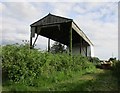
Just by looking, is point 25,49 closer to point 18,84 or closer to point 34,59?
point 34,59

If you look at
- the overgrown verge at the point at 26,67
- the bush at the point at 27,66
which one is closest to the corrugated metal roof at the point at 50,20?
the bush at the point at 27,66

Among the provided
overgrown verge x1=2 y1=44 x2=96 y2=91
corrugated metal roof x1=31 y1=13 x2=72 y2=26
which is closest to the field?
overgrown verge x1=2 y1=44 x2=96 y2=91

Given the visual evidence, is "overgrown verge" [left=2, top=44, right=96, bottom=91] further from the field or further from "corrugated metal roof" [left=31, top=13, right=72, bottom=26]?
"corrugated metal roof" [left=31, top=13, right=72, bottom=26]

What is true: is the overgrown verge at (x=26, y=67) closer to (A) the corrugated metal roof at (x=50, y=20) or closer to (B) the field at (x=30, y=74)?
(B) the field at (x=30, y=74)

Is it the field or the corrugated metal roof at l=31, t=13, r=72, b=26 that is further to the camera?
the corrugated metal roof at l=31, t=13, r=72, b=26

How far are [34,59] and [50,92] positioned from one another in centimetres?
203

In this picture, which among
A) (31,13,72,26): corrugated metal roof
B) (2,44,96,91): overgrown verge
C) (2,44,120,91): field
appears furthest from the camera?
(31,13,72,26): corrugated metal roof

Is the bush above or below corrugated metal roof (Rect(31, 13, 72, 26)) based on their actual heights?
below

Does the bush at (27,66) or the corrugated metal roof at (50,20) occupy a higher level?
the corrugated metal roof at (50,20)

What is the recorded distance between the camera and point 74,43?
32844mm

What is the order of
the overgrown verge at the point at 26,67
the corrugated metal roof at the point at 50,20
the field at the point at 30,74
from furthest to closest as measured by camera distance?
the corrugated metal roof at the point at 50,20 < the overgrown verge at the point at 26,67 < the field at the point at 30,74

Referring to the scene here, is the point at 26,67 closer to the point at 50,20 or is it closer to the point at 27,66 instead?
the point at 27,66

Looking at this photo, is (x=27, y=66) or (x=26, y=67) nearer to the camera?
(x=26, y=67)

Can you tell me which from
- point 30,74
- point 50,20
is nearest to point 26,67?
point 30,74
